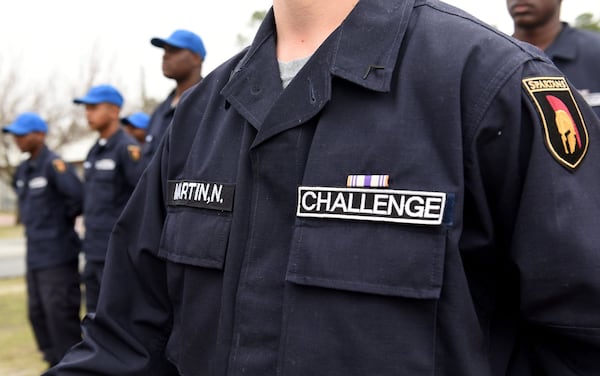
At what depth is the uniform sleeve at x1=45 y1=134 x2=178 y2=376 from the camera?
1.35m

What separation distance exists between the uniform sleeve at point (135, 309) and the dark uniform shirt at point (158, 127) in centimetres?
302

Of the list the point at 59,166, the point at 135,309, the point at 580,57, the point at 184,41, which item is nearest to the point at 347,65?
the point at 135,309

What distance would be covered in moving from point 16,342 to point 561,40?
5.06 meters

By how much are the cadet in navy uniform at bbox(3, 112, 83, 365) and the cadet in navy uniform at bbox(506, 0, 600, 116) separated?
12.2 feet

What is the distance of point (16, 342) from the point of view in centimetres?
578

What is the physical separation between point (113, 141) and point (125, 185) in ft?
1.17

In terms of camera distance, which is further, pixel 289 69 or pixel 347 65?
pixel 289 69

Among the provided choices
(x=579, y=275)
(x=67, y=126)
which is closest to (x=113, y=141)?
(x=579, y=275)

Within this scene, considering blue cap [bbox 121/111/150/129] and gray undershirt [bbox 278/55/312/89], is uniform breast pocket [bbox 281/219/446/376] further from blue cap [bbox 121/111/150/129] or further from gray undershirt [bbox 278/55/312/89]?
blue cap [bbox 121/111/150/129]

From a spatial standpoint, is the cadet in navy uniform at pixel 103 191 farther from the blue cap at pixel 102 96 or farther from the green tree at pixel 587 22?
the green tree at pixel 587 22

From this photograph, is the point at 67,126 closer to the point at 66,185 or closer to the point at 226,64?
the point at 66,185

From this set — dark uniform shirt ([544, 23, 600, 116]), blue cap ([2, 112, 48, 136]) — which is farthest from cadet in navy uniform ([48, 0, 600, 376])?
blue cap ([2, 112, 48, 136])

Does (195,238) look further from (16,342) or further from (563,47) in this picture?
(16,342)

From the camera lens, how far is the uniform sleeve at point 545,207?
95cm
